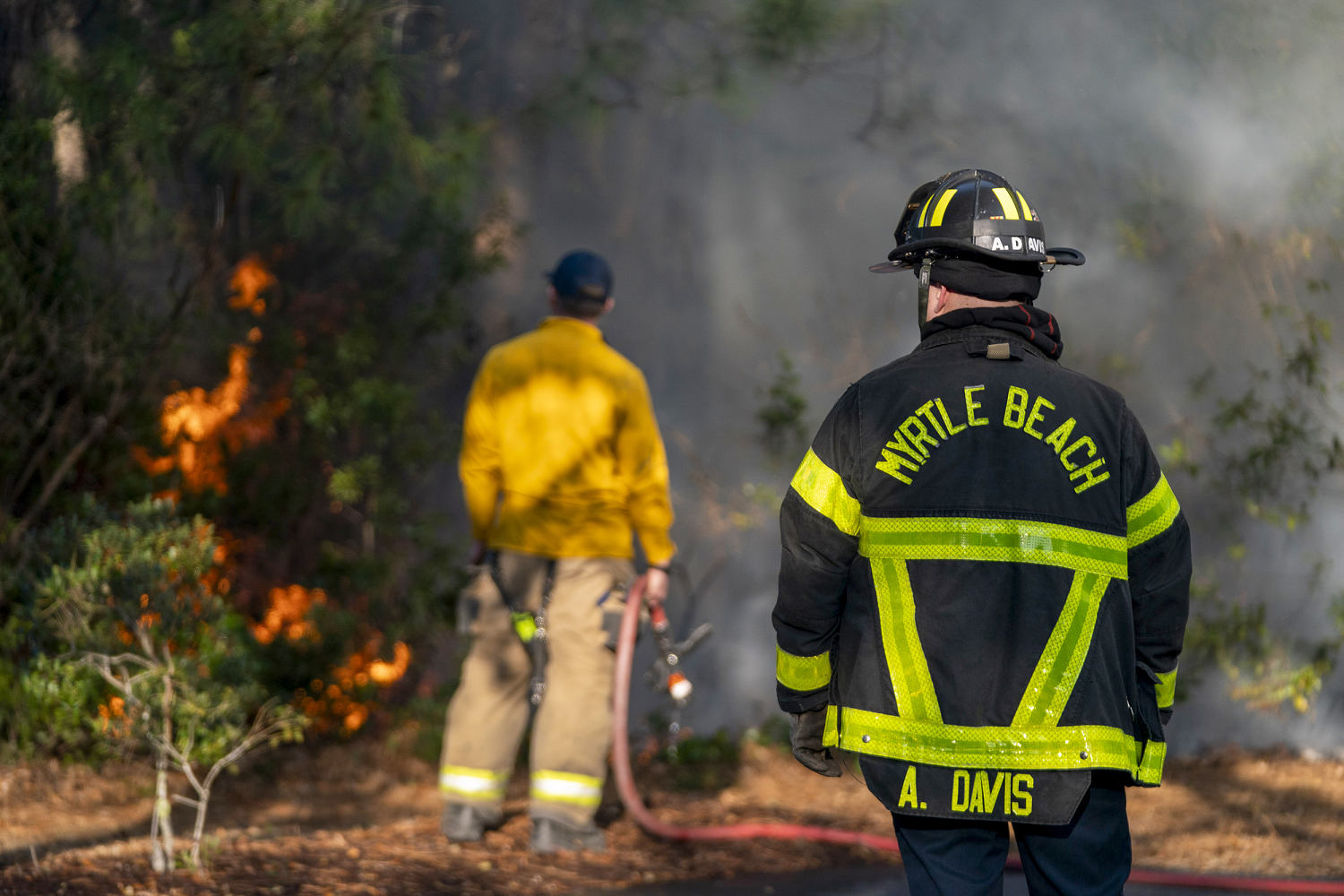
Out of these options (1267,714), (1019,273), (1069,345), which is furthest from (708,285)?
(1019,273)

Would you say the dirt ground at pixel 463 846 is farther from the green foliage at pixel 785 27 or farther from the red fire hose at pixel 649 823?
the green foliage at pixel 785 27

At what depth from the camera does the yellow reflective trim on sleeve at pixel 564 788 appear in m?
4.61

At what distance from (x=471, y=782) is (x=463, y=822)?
0.14m

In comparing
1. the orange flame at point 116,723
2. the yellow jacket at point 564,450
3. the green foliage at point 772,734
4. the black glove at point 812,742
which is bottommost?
the orange flame at point 116,723

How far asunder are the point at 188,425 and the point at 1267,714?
5346 mm

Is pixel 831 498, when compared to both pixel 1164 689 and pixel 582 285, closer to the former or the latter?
pixel 1164 689

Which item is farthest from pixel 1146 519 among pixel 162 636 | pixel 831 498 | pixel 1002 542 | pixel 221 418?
pixel 221 418

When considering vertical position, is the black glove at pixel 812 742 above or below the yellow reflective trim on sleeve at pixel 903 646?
below

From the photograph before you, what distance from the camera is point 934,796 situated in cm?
229

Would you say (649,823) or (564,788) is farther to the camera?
(649,823)

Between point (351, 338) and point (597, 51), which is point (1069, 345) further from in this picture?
point (351, 338)

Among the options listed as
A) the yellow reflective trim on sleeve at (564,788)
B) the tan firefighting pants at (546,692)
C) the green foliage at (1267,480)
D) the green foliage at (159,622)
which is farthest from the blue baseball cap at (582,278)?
the green foliage at (1267,480)

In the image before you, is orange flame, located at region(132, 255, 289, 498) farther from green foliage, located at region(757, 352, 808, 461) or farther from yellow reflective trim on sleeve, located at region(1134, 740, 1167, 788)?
yellow reflective trim on sleeve, located at region(1134, 740, 1167, 788)

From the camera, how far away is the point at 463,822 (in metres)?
4.65
